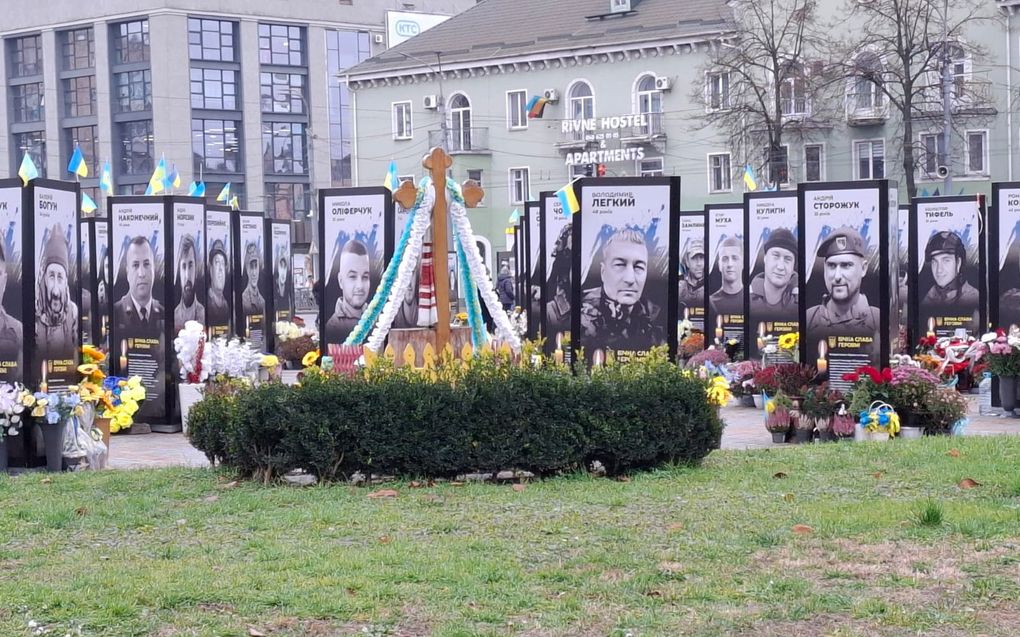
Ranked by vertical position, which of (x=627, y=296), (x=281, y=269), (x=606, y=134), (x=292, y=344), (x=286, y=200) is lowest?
(x=292, y=344)

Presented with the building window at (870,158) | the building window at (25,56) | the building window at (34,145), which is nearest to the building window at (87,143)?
the building window at (34,145)

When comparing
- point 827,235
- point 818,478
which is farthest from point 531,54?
point 818,478

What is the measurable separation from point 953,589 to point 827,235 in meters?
9.52

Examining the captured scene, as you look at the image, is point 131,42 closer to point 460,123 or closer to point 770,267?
point 460,123

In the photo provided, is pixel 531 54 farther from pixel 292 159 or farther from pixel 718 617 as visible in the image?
pixel 718 617

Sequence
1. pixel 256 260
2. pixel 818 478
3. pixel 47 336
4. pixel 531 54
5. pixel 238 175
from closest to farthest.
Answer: pixel 818 478
pixel 47 336
pixel 256 260
pixel 531 54
pixel 238 175

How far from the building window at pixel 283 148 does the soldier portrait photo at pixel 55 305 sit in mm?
64848

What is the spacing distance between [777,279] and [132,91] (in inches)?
2337

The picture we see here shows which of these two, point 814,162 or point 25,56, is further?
point 25,56

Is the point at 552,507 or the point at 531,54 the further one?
the point at 531,54

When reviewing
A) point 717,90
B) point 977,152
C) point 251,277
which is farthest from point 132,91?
point 251,277

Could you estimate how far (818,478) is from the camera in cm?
1049

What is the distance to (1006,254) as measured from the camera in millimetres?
20328

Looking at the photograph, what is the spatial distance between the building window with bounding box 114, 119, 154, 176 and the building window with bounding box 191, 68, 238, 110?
106 inches
